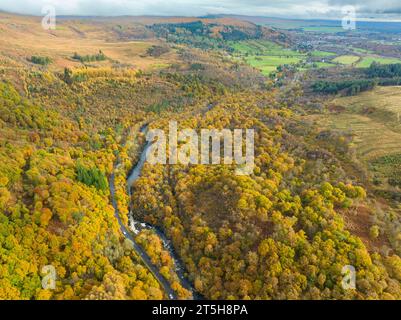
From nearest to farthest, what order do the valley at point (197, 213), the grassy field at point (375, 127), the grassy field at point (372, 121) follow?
the valley at point (197, 213), the grassy field at point (375, 127), the grassy field at point (372, 121)

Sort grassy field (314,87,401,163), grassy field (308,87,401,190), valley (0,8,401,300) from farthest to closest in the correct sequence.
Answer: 1. grassy field (314,87,401,163)
2. grassy field (308,87,401,190)
3. valley (0,8,401,300)

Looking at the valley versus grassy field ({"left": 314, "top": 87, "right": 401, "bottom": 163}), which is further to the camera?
grassy field ({"left": 314, "top": 87, "right": 401, "bottom": 163})

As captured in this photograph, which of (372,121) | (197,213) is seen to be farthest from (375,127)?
(197,213)

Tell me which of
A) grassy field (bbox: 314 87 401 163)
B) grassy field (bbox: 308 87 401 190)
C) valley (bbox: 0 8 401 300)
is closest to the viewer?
valley (bbox: 0 8 401 300)

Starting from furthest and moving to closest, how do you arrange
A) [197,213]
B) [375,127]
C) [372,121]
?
[372,121] < [375,127] < [197,213]

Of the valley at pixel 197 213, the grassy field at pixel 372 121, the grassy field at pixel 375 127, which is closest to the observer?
the valley at pixel 197 213

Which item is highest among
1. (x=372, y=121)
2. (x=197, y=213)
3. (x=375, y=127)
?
(x=372, y=121)

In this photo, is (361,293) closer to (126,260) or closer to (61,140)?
(126,260)

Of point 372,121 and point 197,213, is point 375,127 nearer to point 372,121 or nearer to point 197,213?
point 372,121

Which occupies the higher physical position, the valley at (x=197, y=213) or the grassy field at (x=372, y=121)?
the grassy field at (x=372, y=121)

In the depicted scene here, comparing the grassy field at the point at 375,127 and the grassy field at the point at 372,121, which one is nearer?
the grassy field at the point at 375,127

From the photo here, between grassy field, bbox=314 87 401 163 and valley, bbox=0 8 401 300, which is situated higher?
grassy field, bbox=314 87 401 163
